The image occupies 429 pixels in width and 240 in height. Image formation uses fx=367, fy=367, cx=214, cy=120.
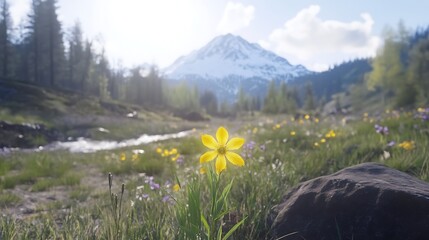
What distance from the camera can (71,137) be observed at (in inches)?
1013

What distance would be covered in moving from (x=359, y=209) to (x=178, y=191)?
1.91 m

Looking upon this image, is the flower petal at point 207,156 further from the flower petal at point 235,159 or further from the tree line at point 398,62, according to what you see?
the tree line at point 398,62

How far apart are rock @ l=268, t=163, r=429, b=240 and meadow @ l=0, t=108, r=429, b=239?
1.17 ft

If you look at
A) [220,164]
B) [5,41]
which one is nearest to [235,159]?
[220,164]

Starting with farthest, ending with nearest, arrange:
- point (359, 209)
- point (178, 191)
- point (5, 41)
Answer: point (5, 41), point (178, 191), point (359, 209)

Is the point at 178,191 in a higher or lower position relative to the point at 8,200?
higher

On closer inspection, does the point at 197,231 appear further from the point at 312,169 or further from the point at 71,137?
the point at 71,137

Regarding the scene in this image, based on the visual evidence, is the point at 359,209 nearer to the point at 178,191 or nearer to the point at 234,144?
the point at 234,144

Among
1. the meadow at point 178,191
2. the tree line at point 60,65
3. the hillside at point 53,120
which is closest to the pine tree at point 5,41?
the tree line at point 60,65

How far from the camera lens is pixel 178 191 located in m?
3.75

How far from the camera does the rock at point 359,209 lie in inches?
87.7

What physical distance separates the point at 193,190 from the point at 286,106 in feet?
307

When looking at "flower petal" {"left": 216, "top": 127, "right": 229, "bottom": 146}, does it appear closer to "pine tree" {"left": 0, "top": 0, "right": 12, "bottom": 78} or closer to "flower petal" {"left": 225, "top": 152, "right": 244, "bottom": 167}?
"flower petal" {"left": 225, "top": 152, "right": 244, "bottom": 167}

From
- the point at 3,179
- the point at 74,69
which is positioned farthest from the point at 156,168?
the point at 74,69
